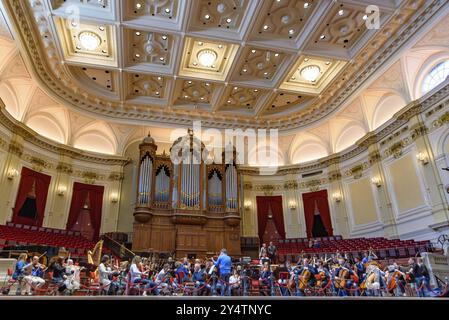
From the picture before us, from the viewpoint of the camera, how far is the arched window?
1091 centimetres

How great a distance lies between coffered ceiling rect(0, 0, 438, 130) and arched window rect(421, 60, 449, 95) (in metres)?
1.72

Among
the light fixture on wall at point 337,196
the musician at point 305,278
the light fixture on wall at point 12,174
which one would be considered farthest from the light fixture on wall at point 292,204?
the light fixture on wall at point 12,174

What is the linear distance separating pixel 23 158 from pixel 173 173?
609 centimetres

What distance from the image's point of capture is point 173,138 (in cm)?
1616

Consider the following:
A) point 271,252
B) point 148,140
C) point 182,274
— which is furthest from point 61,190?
point 271,252

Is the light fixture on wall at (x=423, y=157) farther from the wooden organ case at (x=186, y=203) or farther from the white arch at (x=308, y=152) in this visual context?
the wooden organ case at (x=186, y=203)

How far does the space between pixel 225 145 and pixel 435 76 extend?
9.64m

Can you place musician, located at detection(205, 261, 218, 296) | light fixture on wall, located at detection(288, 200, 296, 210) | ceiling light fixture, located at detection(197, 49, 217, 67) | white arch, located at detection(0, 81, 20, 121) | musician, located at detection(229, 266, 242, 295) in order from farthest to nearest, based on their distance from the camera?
1. light fixture on wall, located at detection(288, 200, 296, 210)
2. ceiling light fixture, located at detection(197, 49, 217, 67)
3. white arch, located at detection(0, 81, 20, 121)
4. musician, located at detection(229, 266, 242, 295)
5. musician, located at detection(205, 261, 218, 296)

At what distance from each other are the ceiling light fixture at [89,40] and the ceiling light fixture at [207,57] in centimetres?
382

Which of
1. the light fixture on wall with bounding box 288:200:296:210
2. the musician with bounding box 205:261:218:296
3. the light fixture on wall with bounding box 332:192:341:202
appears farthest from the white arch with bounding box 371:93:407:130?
the musician with bounding box 205:261:218:296

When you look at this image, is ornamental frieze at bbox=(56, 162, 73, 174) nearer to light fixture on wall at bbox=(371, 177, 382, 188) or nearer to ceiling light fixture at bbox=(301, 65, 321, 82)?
ceiling light fixture at bbox=(301, 65, 321, 82)

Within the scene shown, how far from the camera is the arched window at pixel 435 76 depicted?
10.9 meters
